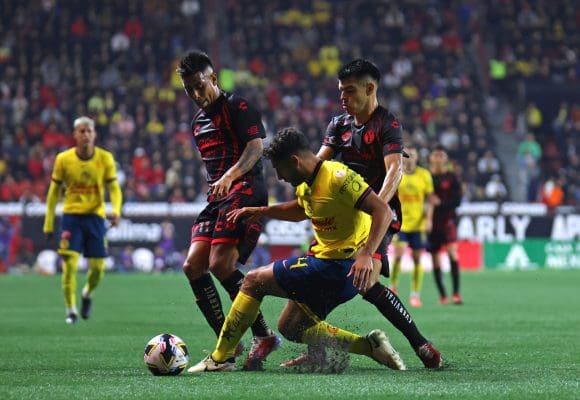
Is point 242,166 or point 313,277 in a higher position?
point 242,166

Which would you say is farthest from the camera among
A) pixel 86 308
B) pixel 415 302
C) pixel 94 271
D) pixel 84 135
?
pixel 415 302

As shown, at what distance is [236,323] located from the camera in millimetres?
8062

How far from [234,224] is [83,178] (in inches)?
219

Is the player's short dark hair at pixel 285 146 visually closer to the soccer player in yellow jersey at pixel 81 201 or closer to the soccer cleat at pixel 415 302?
Answer: the soccer player in yellow jersey at pixel 81 201

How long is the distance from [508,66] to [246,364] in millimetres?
30872

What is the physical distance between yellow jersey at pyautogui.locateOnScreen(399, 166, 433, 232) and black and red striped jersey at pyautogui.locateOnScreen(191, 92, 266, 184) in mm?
8818

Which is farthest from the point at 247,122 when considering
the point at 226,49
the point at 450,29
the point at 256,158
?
the point at 450,29

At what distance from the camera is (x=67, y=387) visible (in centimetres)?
727

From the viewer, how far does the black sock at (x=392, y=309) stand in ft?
27.0

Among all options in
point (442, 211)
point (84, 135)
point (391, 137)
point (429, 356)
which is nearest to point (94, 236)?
point (84, 135)

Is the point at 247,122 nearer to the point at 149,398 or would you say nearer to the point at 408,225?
the point at 149,398

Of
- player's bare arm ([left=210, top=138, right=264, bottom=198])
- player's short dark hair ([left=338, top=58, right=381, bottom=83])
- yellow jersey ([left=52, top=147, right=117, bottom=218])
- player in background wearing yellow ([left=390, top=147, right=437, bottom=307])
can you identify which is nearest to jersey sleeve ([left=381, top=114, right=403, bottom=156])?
player's short dark hair ([left=338, top=58, right=381, bottom=83])

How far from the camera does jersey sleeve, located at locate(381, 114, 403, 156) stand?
8430 mm

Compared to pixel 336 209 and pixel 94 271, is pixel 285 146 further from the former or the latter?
pixel 94 271
